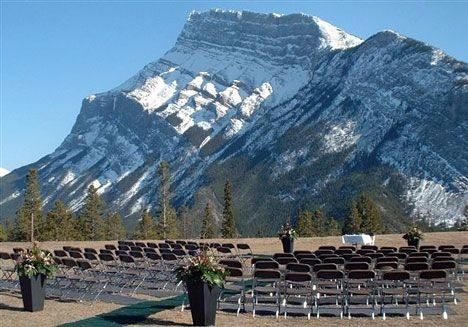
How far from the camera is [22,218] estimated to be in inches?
2297

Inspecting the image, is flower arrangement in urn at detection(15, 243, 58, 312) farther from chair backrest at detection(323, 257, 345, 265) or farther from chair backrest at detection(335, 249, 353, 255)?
chair backrest at detection(335, 249, 353, 255)

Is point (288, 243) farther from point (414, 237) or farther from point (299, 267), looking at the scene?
→ point (299, 267)

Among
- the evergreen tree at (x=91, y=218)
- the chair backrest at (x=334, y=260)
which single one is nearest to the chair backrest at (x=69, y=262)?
the chair backrest at (x=334, y=260)

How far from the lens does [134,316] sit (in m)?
12.7

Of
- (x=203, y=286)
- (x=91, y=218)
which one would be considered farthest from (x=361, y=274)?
(x=91, y=218)

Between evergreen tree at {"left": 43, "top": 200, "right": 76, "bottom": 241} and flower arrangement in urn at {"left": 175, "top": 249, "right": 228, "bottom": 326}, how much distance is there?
5069 cm

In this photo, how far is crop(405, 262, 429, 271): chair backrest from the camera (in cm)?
1415

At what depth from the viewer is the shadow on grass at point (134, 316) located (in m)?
11.9

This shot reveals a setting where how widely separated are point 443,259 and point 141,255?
900 cm

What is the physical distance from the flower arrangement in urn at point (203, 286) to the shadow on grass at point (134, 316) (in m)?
0.64

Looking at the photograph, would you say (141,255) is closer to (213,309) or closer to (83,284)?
(83,284)

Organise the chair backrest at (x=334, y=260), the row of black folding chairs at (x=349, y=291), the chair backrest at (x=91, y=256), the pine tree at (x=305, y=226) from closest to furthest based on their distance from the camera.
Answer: the row of black folding chairs at (x=349, y=291) < the chair backrest at (x=334, y=260) < the chair backrest at (x=91, y=256) < the pine tree at (x=305, y=226)

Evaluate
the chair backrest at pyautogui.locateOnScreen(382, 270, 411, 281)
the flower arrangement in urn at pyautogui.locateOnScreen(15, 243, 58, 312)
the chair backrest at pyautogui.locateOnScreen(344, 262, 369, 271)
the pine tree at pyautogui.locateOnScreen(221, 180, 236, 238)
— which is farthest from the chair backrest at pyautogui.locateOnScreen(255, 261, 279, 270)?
the pine tree at pyautogui.locateOnScreen(221, 180, 236, 238)

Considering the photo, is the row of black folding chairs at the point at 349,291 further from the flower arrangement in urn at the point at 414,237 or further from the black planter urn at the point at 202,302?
the flower arrangement in urn at the point at 414,237
